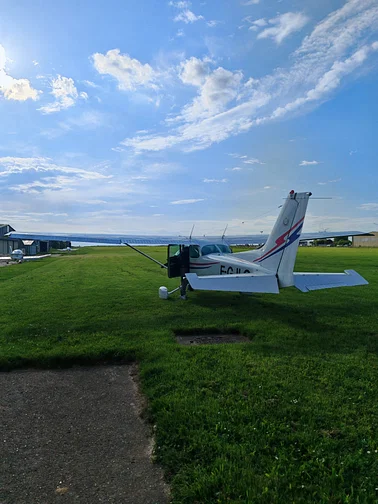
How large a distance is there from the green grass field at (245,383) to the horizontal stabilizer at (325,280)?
2.97ft

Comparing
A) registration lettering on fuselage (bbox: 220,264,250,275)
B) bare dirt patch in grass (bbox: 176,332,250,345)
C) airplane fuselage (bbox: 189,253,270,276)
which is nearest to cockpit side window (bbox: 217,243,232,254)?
airplane fuselage (bbox: 189,253,270,276)

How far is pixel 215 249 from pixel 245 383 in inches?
294

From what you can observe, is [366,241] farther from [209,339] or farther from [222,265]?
[209,339]

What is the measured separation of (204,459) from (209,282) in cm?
501

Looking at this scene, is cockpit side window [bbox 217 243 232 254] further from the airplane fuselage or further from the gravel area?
the gravel area

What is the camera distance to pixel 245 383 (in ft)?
15.9

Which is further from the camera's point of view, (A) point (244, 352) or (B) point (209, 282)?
(B) point (209, 282)

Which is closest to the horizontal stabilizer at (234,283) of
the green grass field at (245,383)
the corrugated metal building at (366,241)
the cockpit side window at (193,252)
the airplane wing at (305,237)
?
the green grass field at (245,383)

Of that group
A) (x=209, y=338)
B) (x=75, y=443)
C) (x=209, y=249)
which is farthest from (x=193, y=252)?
(x=75, y=443)

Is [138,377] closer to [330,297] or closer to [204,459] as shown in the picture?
[204,459]

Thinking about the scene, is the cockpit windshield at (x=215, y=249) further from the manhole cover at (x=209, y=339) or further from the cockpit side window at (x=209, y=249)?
the manhole cover at (x=209, y=339)

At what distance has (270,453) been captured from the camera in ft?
11.0

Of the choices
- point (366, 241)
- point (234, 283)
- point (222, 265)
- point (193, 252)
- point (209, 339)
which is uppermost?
point (366, 241)

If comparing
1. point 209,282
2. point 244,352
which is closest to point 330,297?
point 209,282
